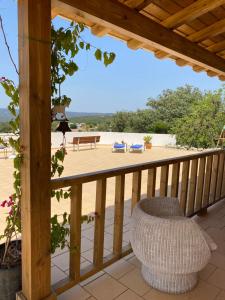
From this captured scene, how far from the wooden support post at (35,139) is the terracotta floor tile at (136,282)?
0.72 meters

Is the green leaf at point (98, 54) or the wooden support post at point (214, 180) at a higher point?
the green leaf at point (98, 54)

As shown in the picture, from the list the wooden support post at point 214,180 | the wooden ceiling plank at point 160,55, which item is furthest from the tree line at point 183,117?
the wooden ceiling plank at point 160,55

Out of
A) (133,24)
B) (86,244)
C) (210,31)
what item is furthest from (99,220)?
(210,31)

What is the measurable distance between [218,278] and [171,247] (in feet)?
2.49

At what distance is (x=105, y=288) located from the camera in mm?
1882

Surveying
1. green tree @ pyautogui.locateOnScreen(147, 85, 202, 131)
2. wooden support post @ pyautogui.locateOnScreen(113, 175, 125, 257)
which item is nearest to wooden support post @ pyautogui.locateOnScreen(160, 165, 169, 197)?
wooden support post @ pyautogui.locateOnScreen(113, 175, 125, 257)

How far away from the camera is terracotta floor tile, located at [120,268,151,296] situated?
6.13 ft

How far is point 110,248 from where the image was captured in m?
2.54

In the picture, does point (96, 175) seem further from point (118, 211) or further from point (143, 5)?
point (143, 5)

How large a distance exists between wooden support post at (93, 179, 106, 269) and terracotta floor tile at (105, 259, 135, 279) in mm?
176

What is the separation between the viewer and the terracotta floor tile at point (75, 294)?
177cm

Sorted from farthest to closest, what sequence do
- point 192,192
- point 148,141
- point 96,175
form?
point 148,141 < point 192,192 < point 96,175

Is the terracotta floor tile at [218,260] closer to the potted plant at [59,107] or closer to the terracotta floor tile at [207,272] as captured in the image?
the terracotta floor tile at [207,272]

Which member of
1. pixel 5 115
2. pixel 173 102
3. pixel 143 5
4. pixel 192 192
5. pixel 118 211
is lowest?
pixel 192 192
